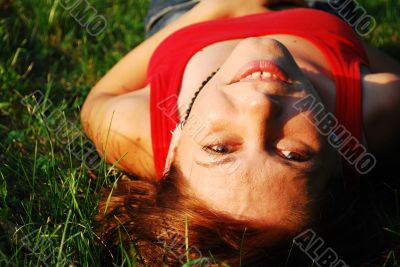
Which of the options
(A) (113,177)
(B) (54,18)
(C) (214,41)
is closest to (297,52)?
(C) (214,41)

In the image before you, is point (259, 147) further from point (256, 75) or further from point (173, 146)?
point (173, 146)

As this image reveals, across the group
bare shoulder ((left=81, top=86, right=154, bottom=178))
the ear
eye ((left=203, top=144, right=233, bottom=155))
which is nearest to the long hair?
the ear

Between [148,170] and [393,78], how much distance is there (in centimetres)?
138

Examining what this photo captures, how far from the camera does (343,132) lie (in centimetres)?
301

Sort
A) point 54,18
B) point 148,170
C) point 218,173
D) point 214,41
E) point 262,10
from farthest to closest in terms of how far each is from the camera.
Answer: point 54,18 → point 262,10 → point 214,41 → point 148,170 → point 218,173

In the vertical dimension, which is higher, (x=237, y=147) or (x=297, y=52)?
(x=297, y=52)

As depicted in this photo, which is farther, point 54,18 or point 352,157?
point 54,18

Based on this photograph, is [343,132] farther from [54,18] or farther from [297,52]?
[54,18]

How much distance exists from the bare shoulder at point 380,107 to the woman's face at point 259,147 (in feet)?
1.77

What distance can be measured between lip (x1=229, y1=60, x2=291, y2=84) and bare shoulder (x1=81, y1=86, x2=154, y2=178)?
0.74 meters

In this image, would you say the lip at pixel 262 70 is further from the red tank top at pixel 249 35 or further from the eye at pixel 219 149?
the red tank top at pixel 249 35

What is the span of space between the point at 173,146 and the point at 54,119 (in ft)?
3.15

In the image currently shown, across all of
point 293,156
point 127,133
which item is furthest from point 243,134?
point 127,133

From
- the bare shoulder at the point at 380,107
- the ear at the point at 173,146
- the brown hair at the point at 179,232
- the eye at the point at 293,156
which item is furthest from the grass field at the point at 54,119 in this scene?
the bare shoulder at the point at 380,107
